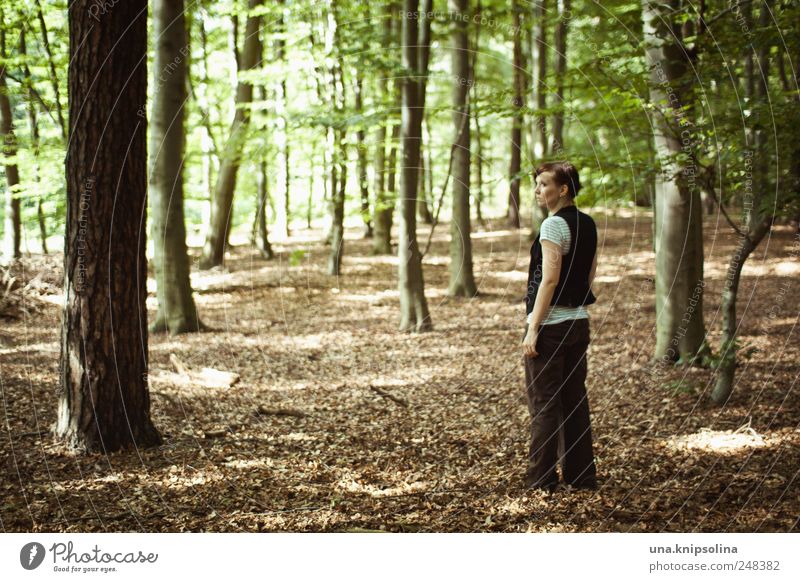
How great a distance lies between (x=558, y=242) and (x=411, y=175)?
599cm

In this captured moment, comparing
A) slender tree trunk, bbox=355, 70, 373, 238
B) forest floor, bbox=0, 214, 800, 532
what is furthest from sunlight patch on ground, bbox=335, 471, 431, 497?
slender tree trunk, bbox=355, 70, 373, 238

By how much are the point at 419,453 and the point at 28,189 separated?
968cm

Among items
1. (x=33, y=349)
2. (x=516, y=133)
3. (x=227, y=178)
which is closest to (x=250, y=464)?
(x=33, y=349)

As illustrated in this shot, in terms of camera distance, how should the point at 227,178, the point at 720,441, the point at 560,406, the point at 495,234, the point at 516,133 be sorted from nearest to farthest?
the point at 560,406, the point at 720,441, the point at 227,178, the point at 516,133, the point at 495,234

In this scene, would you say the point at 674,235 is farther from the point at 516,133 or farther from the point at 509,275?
the point at 516,133

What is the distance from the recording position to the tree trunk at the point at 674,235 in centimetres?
599

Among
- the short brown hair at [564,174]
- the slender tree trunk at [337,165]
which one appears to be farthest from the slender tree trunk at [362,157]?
the short brown hair at [564,174]

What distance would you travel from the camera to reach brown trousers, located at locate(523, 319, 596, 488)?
390cm

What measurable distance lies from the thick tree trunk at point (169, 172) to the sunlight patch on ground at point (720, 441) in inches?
256

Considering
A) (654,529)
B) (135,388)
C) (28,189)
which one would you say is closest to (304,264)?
(28,189)

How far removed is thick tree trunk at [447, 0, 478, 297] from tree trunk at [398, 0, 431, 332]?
1100 millimetres

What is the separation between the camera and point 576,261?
3.82m

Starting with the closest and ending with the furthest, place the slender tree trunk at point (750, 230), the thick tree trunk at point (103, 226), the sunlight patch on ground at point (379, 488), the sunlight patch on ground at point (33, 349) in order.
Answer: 1. the sunlight patch on ground at point (379, 488)
2. the thick tree trunk at point (103, 226)
3. the slender tree trunk at point (750, 230)
4. the sunlight patch on ground at point (33, 349)

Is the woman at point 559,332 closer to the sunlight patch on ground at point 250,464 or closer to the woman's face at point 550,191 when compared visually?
the woman's face at point 550,191
